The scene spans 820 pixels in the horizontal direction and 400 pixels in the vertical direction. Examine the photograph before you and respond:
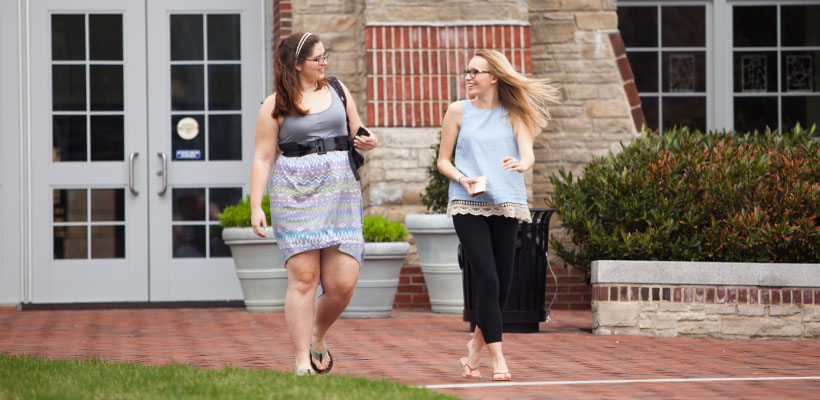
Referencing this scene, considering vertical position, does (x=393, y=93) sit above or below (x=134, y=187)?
above

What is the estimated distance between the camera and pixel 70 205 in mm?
10531

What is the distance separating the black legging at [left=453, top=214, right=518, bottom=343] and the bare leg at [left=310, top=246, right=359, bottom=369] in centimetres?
58

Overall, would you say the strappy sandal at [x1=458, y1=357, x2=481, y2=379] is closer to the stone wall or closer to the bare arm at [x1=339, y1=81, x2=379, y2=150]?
the bare arm at [x1=339, y1=81, x2=379, y2=150]

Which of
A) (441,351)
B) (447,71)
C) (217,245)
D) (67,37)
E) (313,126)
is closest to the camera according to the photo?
(313,126)

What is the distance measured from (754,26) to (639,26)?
1139 mm

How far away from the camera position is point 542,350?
7.07 metres

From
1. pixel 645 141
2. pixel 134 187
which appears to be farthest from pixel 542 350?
pixel 134 187

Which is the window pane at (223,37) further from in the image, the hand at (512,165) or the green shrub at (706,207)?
the hand at (512,165)

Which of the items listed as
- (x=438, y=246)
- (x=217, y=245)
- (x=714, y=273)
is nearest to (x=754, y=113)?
(x=714, y=273)

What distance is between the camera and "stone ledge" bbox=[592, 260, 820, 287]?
→ 8016mm

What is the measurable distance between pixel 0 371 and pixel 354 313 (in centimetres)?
436

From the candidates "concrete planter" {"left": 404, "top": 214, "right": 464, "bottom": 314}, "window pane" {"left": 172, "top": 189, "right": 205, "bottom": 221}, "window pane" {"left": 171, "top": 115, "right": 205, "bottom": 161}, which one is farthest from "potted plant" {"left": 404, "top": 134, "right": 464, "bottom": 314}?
"window pane" {"left": 171, "top": 115, "right": 205, "bottom": 161}

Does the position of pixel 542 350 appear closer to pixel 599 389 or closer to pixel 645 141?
pixel 599 389

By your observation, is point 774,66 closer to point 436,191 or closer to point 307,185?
Answer: point 436,191
